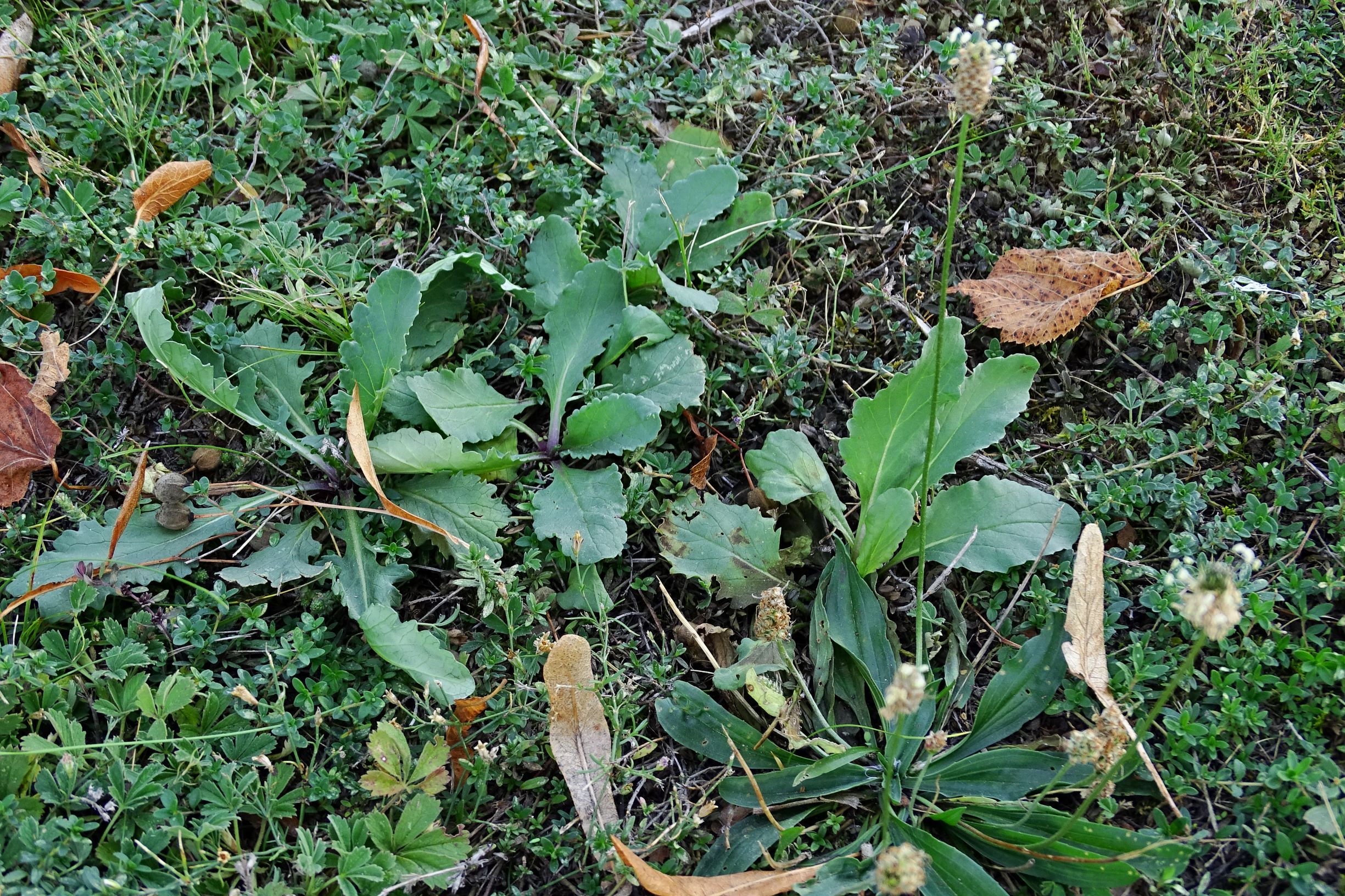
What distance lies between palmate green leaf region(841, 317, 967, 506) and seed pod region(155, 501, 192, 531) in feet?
5.21

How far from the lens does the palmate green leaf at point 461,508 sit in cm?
227

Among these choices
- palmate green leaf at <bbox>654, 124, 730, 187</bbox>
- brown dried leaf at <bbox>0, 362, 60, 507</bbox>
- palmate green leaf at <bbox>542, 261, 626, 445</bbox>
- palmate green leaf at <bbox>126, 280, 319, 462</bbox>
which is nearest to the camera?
palmate green leaf at <bbox>126, 280, 319, 462</bbox>

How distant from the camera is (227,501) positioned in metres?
2.31

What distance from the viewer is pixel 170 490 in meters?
2.24

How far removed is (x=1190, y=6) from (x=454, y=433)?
2607 mm

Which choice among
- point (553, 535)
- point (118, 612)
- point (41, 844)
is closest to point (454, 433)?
point (553, 535)

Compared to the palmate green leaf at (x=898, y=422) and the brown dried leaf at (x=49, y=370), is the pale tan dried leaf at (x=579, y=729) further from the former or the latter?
the brown dried leaf at (x=49, y=370)

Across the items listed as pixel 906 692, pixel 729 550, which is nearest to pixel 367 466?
pixel 729 550

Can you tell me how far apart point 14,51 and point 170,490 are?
1573 millimetres

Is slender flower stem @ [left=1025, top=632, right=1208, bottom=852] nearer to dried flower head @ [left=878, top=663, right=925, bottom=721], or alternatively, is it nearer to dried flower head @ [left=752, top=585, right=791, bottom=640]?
dried flower head @ [left=878, top=663, right=925, bottom=721]

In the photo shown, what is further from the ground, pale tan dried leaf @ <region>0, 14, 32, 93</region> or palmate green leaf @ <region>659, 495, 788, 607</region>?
pale tan dried leaf @ <region>0, 14, 32, 93</region>

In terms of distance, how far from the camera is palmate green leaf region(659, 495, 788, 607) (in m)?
2.24

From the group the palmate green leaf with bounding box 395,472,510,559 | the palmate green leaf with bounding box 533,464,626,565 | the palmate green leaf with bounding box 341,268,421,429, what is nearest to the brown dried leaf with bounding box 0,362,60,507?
the palmate green leaf with bounding box 341,268,421,429

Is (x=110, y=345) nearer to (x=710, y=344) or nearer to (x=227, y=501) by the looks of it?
(x=227, y=501)
